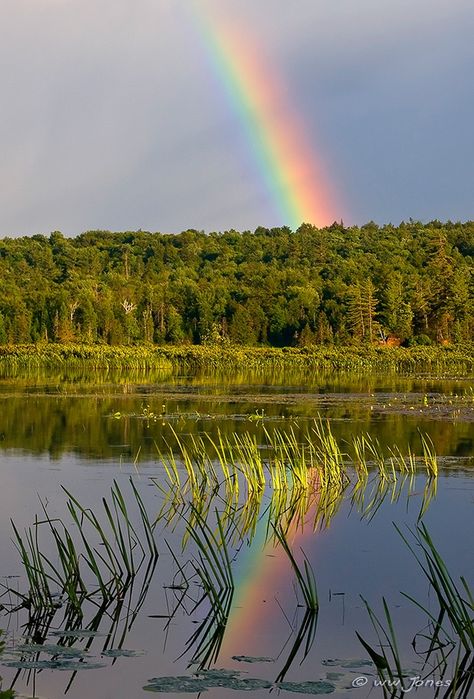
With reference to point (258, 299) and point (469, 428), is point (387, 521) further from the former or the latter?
point (258, 299)

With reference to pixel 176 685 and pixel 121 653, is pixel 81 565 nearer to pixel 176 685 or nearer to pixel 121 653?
pixel 121 653

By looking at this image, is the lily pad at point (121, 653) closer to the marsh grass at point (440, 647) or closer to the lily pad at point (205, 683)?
the lily pad at point (205, 683)

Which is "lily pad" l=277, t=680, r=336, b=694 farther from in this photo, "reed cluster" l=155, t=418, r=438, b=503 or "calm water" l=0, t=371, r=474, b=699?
"reed cluster" l=155, t=418, r=438, b=503

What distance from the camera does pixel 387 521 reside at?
12.6m

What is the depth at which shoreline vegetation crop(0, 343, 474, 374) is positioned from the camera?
62.1 meters

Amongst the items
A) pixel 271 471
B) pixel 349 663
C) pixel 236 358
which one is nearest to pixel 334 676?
pixel 349 663

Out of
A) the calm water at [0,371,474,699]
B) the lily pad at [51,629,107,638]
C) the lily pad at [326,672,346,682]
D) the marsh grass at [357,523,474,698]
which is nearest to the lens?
the marsh grass at [357,523,474,698]

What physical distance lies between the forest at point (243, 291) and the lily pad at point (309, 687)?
66.8m

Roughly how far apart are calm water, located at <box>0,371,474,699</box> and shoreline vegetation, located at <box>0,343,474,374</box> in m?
36.7

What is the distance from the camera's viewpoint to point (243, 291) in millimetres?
91625

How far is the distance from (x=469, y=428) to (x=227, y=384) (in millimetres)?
19965

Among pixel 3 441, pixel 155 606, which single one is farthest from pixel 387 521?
pixel 3 441

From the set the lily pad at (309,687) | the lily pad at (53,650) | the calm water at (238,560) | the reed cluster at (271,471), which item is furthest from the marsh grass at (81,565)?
the lily pad at (309,687)

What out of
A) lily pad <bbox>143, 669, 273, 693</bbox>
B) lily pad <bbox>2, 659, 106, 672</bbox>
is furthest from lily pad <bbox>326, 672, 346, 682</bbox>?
lily pad <bbox>2, 659, 106, 672</bbox>
